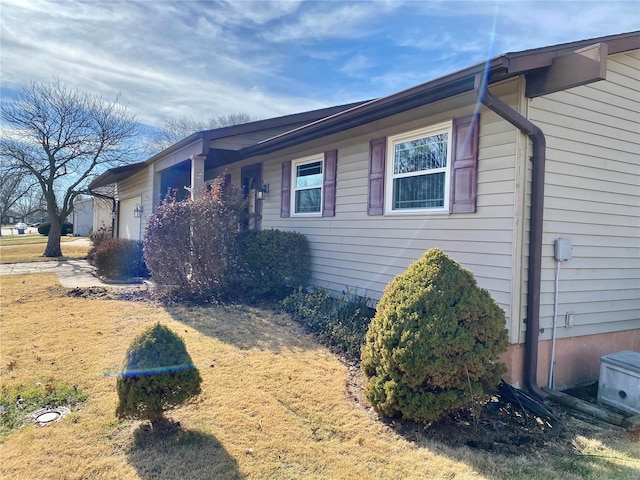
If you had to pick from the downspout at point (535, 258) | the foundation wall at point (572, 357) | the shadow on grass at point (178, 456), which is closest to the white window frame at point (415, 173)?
the downspout at point (535, 258)

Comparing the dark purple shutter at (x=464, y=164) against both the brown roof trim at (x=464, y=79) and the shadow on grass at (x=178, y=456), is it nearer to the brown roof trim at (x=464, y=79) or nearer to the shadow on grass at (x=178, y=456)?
the brown roof trim at (x=464, y=79)

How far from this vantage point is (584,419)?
145 inches

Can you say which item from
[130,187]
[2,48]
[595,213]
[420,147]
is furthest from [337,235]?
[130,187]

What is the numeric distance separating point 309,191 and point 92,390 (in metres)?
5.19

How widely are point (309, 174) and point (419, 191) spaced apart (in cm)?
299

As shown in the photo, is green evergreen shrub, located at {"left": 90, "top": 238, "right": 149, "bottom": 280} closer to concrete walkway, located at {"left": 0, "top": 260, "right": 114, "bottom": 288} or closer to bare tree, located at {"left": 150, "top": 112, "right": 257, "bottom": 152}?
concrete walkway, located at {"left": 0, "top": 260, "right": 114, "bottom": 288}

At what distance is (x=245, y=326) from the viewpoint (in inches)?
235

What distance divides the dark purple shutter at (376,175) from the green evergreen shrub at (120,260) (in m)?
7.66

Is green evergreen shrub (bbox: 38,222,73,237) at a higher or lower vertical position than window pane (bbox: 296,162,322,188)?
lower

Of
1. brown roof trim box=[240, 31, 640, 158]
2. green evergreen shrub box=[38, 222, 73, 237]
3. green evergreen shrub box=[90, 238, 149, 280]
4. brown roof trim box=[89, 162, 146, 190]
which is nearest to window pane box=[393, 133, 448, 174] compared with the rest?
brown roof trim box=[240, 31, 640, 158]

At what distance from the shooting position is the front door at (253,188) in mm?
9419

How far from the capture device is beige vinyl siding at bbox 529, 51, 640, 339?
4387 mm

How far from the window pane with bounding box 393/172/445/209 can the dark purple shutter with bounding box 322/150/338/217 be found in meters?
1.47

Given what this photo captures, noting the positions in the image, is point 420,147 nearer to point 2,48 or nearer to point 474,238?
point 474,238
